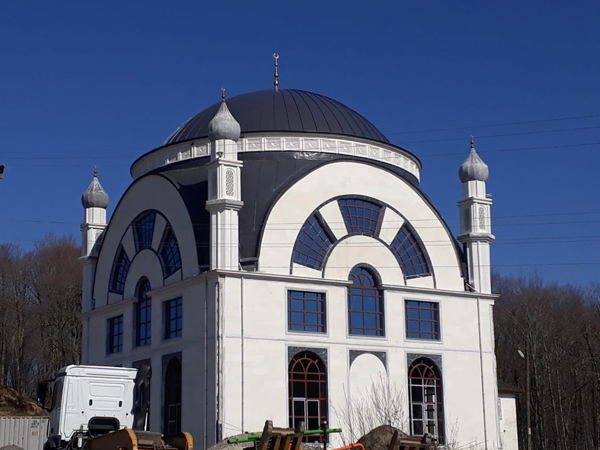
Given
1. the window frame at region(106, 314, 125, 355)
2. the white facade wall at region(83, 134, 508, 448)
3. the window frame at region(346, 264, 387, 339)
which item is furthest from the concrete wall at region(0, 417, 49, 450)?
the window frame at region(346, 264, 387, 339)

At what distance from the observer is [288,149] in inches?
1693

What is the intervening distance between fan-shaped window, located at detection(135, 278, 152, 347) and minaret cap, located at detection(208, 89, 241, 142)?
752 cm

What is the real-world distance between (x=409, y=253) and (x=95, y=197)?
16018 mm

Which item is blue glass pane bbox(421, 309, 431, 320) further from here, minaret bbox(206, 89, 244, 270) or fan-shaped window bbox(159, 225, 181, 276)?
fan-shaped window bbox(159, 225, 181, 276)

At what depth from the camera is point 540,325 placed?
65.9 m

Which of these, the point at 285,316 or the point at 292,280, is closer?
the point at 285,316

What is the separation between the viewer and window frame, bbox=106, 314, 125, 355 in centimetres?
4462

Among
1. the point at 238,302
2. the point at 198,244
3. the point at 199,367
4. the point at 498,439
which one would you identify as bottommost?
the point at 498,439

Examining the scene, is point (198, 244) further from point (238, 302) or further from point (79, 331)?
point (79, 331)

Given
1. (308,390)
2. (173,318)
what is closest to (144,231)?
(173,318)

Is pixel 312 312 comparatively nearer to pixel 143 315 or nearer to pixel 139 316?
pixel 143 315

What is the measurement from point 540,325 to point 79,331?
3141 cm

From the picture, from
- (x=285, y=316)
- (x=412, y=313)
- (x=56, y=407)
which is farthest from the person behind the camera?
(x=412, y=313)

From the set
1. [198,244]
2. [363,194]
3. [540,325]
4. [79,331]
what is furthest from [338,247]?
[79,331]
